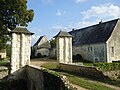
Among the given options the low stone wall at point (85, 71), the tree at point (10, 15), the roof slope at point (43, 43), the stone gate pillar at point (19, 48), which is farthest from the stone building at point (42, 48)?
the stone gate pillar at point (19, 48)

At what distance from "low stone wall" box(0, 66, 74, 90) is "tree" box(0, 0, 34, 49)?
24.7 ft

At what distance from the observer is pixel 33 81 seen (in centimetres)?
1325

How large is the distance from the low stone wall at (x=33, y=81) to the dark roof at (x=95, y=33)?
18.6 m

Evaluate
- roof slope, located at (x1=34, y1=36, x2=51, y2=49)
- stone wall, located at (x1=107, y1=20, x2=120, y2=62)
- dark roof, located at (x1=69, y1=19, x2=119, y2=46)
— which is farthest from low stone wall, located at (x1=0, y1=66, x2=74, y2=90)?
roof slope, located at (x1=34, y1=36, x2=51, y2=49)

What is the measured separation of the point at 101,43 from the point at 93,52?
2571 millimetres

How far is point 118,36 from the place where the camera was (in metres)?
32.5

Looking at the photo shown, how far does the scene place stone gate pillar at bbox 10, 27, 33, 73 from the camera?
16.4m

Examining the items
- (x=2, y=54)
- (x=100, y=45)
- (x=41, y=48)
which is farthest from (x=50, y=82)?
→ (x=41, y=48)

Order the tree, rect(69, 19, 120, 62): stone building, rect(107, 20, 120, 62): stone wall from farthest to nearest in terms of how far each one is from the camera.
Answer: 1. rect(69, 19, 120, 62): stone building
2. rect(107, 20, 120, 62): stone wall
3. the tree

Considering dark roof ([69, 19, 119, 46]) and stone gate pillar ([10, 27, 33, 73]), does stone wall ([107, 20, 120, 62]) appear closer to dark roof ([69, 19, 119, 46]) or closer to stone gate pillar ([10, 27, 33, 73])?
dark roof ([69, 19, 119, 46])

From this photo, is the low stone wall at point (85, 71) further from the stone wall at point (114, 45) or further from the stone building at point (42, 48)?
the stone building at point (42, 48)

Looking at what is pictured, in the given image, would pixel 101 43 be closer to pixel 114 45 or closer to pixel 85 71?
pixel 114 45

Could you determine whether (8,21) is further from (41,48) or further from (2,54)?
(41,48)

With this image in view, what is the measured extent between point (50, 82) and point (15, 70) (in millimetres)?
6921
